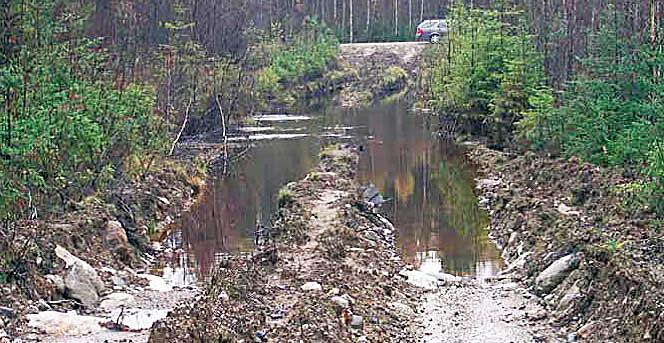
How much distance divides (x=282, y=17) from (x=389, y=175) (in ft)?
137

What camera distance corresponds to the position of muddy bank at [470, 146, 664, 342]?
13.3m

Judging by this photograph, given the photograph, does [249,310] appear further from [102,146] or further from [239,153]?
[239,153]

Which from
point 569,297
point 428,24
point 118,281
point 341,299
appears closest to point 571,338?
point 569,297

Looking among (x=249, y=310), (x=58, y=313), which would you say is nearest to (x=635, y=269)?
(x=249, y=310)

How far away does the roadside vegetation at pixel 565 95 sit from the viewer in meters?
21.8

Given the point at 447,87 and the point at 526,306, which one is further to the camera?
the point at 447,87

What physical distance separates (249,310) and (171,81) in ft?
77.2

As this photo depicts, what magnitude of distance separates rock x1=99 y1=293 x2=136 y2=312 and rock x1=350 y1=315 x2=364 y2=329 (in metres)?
4.01

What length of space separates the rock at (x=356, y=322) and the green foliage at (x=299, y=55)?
138ft

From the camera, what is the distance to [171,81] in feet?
118

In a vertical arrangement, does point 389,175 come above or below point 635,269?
below

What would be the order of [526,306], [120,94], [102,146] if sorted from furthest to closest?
[120,94] → [102,146] → [526,306]

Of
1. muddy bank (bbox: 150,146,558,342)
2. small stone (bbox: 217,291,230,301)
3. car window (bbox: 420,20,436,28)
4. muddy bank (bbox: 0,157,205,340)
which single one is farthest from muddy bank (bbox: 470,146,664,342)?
car window (bbox: 420,20,436,28)

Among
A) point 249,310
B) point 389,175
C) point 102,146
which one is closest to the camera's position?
point 249,310
